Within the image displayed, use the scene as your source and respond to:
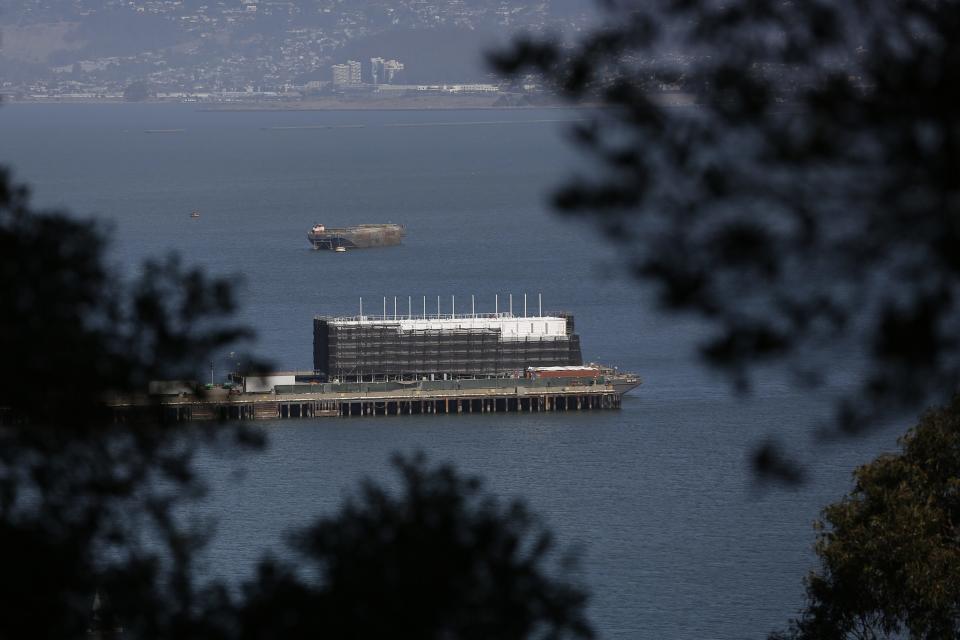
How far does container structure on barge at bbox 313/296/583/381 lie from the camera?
4706cm

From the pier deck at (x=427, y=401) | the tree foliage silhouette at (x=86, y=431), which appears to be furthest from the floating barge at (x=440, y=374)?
the tree foliage silhouette at (x=86, y=431)

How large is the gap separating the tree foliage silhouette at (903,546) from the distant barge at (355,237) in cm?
5951

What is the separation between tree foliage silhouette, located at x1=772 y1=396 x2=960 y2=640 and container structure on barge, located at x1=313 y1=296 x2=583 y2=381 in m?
→ 31.0

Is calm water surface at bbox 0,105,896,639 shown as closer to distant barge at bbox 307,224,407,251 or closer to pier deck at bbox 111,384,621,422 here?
pier deck at bbox 111,384,621,422

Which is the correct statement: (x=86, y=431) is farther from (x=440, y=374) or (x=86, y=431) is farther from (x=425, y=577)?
(x=440, y=374)

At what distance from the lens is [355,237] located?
76.5m

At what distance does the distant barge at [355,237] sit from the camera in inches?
2958

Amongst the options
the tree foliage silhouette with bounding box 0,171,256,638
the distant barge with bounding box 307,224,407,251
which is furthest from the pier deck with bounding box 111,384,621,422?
the tree foliage silhouette with bounding box 0,171,256,638

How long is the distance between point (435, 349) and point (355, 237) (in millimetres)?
29477

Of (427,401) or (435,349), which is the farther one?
(435,349)

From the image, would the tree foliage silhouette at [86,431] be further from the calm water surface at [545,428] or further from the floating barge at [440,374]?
the floating barge at [440,374]

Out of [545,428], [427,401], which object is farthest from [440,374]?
[545,428]

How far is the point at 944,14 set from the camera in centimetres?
596

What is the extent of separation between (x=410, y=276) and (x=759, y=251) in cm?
6064
